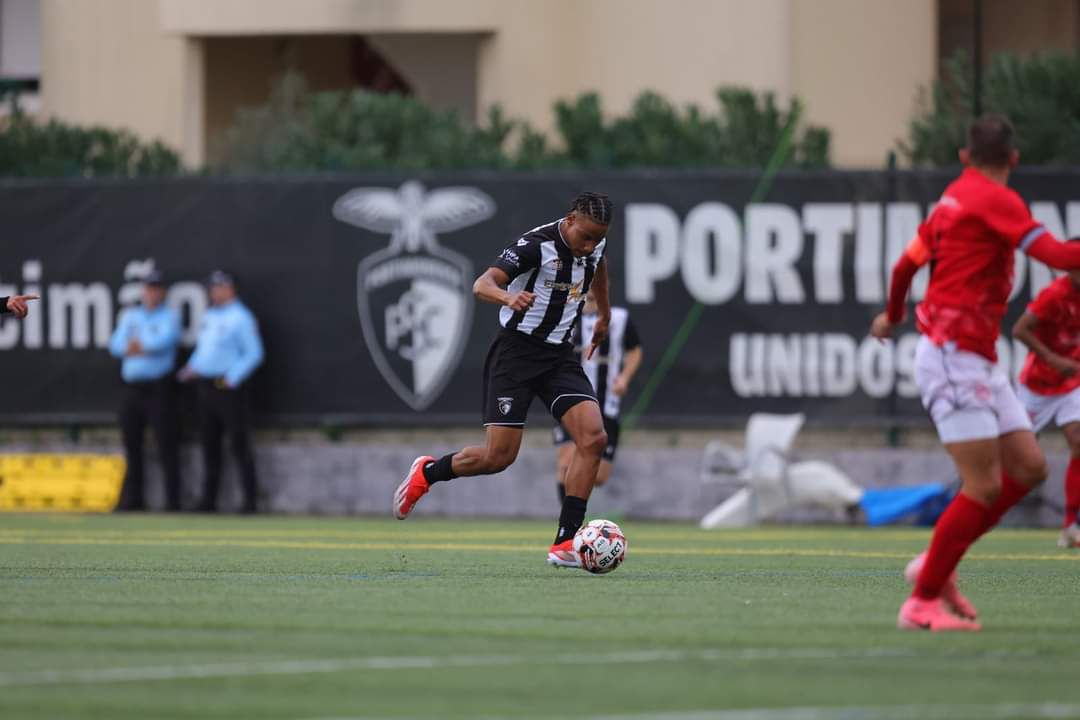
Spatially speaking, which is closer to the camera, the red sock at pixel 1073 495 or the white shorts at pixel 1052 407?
the red sock at pixel 1073 495

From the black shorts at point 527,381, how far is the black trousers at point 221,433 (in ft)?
31.2

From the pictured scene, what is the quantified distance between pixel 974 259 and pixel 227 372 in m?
13.6

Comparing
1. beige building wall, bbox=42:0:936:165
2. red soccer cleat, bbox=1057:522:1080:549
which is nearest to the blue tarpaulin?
red soccer cleat, bbox=1057:522:1080:549

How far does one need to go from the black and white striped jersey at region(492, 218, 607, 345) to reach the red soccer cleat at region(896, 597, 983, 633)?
4080 millimetres

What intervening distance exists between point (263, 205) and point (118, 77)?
32.0ft

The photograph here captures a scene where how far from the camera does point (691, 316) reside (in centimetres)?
2012

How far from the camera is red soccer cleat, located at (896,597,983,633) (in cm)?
786

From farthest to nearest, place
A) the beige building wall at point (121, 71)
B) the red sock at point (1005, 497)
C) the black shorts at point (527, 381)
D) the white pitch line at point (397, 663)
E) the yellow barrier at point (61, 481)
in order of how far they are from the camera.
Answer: the beige building wall at point (121, 71) → the yellow barrier at point (61, 481) → the black shorts at point (527, 381) → the red sock at point (1005, 497) → the white pitch line at point (397, 663)

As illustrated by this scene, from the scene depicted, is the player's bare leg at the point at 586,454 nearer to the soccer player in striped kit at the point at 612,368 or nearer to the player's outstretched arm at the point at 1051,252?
the player's outstretched arm at the point at 1051,252

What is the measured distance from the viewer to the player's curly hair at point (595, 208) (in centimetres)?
1123

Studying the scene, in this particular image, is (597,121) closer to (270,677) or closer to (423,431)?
(423,431)

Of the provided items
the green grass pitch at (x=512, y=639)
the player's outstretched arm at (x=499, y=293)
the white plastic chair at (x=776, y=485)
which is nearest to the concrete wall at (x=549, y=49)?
the white plastic chair at (x=776, y=485)

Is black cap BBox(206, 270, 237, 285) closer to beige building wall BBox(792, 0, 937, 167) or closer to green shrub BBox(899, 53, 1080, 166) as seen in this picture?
green shrub BBox(899, 53, 1080, 166)

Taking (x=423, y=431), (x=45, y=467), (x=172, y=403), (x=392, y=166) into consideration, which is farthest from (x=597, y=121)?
(x=45, y=467)
